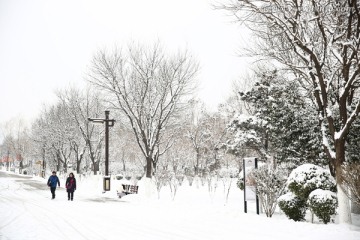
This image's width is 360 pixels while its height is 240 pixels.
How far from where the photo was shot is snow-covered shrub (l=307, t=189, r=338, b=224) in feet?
29.9

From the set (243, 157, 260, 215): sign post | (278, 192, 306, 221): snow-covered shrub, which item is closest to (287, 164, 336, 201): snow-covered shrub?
(278, 192, 306, 221): snow-covered shrub

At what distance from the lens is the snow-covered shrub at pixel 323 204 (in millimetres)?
9109

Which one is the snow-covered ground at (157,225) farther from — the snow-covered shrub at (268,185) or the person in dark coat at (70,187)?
the person in dark coat at (70,187)

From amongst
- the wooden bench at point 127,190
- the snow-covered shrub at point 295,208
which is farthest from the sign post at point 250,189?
the wooden bench at point 127,190

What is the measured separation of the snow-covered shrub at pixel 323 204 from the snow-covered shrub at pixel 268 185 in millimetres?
1384

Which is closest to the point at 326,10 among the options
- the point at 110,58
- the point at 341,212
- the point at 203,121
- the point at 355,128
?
the point at 355,128

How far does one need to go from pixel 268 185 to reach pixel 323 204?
1943mm

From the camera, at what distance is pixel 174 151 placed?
4238cm

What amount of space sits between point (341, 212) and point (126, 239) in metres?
6.22

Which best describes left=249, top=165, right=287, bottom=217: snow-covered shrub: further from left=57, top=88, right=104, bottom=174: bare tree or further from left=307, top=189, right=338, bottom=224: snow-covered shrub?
left=57, top=88, right=104, bottom=174: bare tree

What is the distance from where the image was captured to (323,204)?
29.9 feet

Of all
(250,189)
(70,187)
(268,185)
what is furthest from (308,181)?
(70,187)

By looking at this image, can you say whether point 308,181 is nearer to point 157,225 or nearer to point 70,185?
point 157,225

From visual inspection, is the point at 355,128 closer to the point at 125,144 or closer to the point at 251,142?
the point at 251,142
